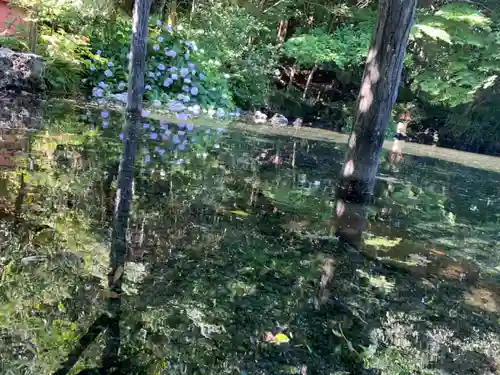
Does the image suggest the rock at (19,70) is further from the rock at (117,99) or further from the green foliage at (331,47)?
the green foliage at (331,47)

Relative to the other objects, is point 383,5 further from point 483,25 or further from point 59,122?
point 483,25

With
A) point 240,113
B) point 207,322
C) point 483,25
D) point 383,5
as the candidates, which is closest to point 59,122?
point 383,5

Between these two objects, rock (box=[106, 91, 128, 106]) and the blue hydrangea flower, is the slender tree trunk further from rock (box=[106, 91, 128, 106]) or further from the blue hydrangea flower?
the blue hydrangea flower

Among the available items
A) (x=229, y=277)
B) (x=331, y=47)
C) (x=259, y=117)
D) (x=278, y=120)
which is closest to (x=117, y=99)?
(x=259, y=117)

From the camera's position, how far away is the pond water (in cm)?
142

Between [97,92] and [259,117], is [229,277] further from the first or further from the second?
[259,117]

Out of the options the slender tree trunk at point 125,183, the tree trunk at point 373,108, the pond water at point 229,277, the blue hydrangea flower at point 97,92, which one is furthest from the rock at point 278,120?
the tree trunk at point 373,108

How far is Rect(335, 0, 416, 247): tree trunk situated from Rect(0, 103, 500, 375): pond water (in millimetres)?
159

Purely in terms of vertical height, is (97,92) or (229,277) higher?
(97,92)

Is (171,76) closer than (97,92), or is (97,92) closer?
(97,92)

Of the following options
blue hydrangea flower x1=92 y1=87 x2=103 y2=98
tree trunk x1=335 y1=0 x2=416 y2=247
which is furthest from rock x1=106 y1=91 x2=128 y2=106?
tree trunk x1=335 y1=0 x2=416 y2=247

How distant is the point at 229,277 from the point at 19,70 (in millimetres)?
7193

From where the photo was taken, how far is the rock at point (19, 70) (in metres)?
7.43

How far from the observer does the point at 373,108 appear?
3453 mm
